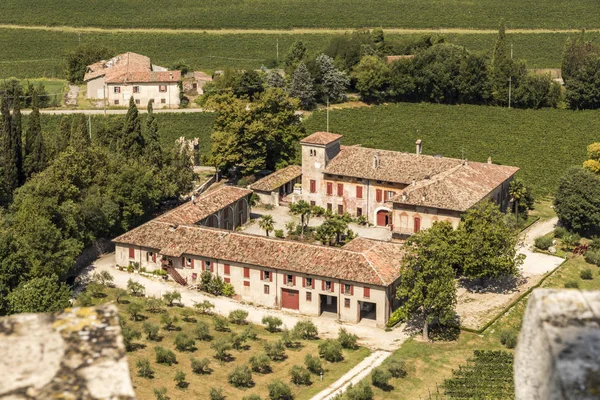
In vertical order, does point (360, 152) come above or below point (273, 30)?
below

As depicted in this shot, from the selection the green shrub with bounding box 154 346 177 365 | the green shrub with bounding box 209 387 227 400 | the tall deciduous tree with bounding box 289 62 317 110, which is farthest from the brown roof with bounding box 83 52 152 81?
the green shrub with bounding box 209 387 227 400

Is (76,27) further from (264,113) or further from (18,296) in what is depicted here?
(18,296)

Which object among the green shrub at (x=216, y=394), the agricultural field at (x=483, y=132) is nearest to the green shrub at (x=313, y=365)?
the green shrub at (x=216, y=394)

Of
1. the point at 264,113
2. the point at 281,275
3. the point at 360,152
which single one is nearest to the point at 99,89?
the point at 264,113

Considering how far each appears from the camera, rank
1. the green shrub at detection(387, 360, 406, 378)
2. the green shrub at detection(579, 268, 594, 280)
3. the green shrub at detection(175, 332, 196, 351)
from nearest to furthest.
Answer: the green shrub at detection(387, 360, 406, 378), the green shrub at detection(175, 332, 196, 351), the green shrub at detection(579, 268, 594, 280)

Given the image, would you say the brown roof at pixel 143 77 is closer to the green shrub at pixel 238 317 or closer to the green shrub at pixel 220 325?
the green shrub at pixel 238 317

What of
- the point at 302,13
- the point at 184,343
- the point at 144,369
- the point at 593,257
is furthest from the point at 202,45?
the point at 144,369

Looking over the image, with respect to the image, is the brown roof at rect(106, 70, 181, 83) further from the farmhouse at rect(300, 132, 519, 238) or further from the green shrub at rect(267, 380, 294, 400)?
the green shrub at rect(267, 380, 294, 400)
